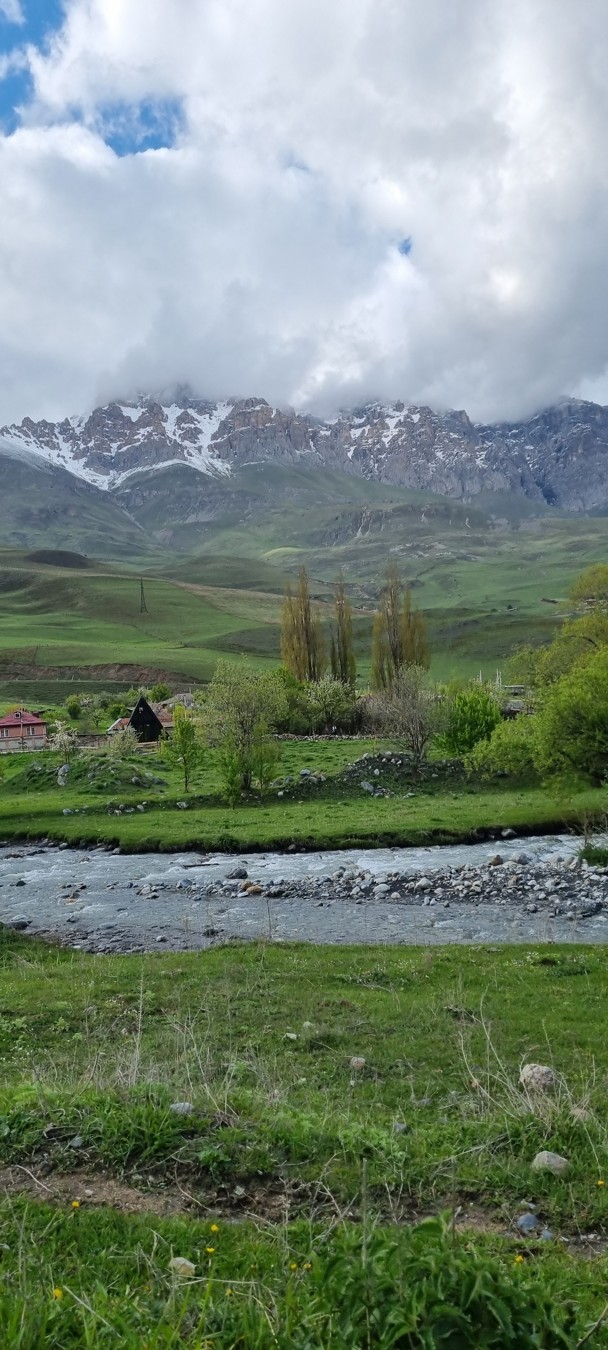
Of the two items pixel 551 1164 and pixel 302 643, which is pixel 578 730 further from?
pixel 302 643

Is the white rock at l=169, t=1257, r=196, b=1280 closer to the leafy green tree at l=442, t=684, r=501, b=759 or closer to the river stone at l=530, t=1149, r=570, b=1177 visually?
the river stone at l=530, t=1149, r=570, b=1177

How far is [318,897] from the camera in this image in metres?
29.2

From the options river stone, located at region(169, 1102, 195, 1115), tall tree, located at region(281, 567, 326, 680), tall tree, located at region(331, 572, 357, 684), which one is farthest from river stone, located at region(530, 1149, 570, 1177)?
tall tree, located at region(281, 567, 326, 680)

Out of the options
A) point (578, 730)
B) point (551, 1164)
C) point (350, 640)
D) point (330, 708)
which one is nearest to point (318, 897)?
point (578, 730)

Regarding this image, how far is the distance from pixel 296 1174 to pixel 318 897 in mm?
22646

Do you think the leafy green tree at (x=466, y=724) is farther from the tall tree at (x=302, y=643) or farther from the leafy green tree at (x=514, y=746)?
the tall tree at (x=302, y=643)

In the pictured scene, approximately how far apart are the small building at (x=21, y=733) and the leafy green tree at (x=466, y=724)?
1764 inches

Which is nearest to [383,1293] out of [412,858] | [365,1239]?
[365,1239]

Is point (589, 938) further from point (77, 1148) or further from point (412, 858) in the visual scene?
point (77, 1148)

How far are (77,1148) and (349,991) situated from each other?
10452mm

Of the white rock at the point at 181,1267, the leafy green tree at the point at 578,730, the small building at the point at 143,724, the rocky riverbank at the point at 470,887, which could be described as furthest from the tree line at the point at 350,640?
the white rock at the point at 181,1267

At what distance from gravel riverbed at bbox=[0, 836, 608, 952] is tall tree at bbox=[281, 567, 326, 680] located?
5657 cm

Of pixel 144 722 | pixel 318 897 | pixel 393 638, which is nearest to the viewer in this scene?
pixel 318 897

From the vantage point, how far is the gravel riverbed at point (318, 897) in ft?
79.7
